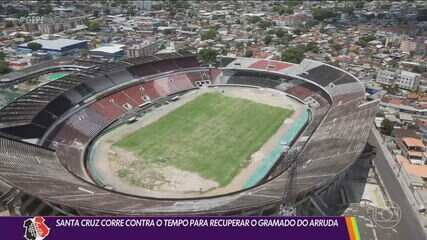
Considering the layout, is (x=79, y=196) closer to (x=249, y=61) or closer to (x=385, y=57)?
(x=249, y=61)

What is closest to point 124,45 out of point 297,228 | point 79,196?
point 79,196

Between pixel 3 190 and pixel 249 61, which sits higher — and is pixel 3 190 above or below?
below

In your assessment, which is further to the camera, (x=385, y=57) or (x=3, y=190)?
(x=385, y=57)

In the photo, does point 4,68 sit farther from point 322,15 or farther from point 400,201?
point 322,15

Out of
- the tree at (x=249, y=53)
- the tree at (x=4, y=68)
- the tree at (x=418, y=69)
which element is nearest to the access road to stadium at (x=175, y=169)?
the tree at (x=249, y=53)

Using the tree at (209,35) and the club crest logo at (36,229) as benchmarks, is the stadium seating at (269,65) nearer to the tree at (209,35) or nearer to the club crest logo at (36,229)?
the tree at (209,35)

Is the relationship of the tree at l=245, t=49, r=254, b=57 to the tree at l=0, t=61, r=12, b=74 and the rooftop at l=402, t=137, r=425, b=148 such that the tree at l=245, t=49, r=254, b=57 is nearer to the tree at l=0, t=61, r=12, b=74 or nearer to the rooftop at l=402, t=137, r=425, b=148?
the rooftop at l=402, t=137, r=425, b=148
